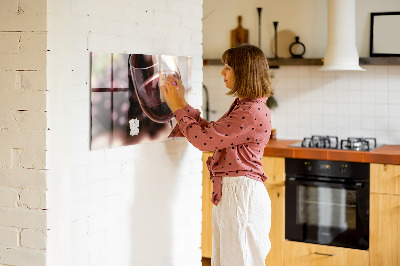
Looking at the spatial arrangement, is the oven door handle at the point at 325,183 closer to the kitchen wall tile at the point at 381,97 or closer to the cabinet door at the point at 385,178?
the cabinet door at the point at 385,178

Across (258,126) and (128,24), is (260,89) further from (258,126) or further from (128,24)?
(128,24)

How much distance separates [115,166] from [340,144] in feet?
7.38

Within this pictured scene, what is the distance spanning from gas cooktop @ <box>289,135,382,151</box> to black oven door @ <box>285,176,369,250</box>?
0.28m

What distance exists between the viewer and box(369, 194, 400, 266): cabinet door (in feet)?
13.3

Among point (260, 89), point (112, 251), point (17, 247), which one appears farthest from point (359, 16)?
point (17, 247)

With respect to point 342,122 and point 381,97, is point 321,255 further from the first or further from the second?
point 381,97

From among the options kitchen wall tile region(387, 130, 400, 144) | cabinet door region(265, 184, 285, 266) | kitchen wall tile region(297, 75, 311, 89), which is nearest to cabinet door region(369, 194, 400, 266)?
cabinet door region(265, 184, 285, 266)

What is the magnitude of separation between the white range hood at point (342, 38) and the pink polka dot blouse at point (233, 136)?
186cm

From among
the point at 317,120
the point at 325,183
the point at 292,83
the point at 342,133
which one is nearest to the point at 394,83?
the point at 342,133

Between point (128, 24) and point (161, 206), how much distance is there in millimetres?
934

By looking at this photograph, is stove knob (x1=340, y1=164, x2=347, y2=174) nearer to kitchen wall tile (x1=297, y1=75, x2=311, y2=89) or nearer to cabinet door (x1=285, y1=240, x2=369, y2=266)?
cabinet door (x1=285, y1=240, x2=369, y2=266)

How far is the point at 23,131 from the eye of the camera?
2350mm

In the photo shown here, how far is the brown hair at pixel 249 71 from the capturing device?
2779mm

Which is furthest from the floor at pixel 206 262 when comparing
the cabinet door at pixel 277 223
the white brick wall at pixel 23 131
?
the white brick wall at pixel 23 131
